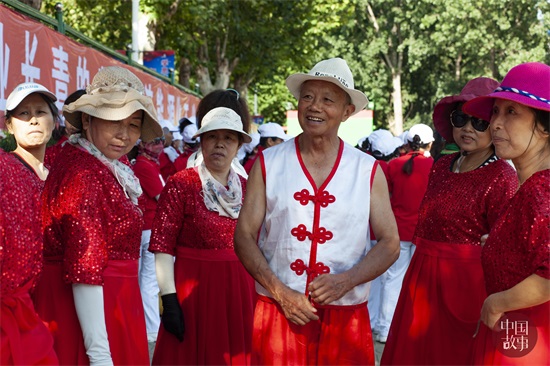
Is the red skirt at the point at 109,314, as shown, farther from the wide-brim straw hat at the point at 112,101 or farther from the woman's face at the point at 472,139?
the woman's face at the point at 472,139

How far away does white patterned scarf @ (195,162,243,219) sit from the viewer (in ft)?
14.5

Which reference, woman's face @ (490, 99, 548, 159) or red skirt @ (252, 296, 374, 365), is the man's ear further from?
red skirt @ (252, 296, 374, 365)

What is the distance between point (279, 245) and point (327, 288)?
0.32 metres

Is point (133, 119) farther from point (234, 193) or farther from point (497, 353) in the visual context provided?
point (497, 353)

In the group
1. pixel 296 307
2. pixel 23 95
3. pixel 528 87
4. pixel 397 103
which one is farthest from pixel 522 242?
pixel 397 103

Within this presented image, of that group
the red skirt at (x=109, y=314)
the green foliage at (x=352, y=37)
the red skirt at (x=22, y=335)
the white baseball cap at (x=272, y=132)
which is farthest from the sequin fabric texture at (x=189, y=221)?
the green foliage at (x=352, y=37)

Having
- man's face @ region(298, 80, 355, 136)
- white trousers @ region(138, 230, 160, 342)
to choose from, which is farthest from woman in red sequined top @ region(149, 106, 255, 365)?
white trousers @ region(138, 230, 160, 342)

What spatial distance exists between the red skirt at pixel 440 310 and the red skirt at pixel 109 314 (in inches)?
66.5

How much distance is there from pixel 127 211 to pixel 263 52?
21.6m

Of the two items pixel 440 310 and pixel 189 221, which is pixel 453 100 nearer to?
pixel 440 310

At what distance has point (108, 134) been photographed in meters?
3.36

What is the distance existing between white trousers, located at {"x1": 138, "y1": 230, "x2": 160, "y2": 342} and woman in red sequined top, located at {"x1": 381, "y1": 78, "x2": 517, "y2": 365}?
3801 millimetres

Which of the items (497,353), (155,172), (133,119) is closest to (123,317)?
(133,119)

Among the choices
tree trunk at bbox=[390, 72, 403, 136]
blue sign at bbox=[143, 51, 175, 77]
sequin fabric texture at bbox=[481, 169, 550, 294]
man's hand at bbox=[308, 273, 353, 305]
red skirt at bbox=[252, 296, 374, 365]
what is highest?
tree trunk at bbox=[390, 72, 403, 136]
